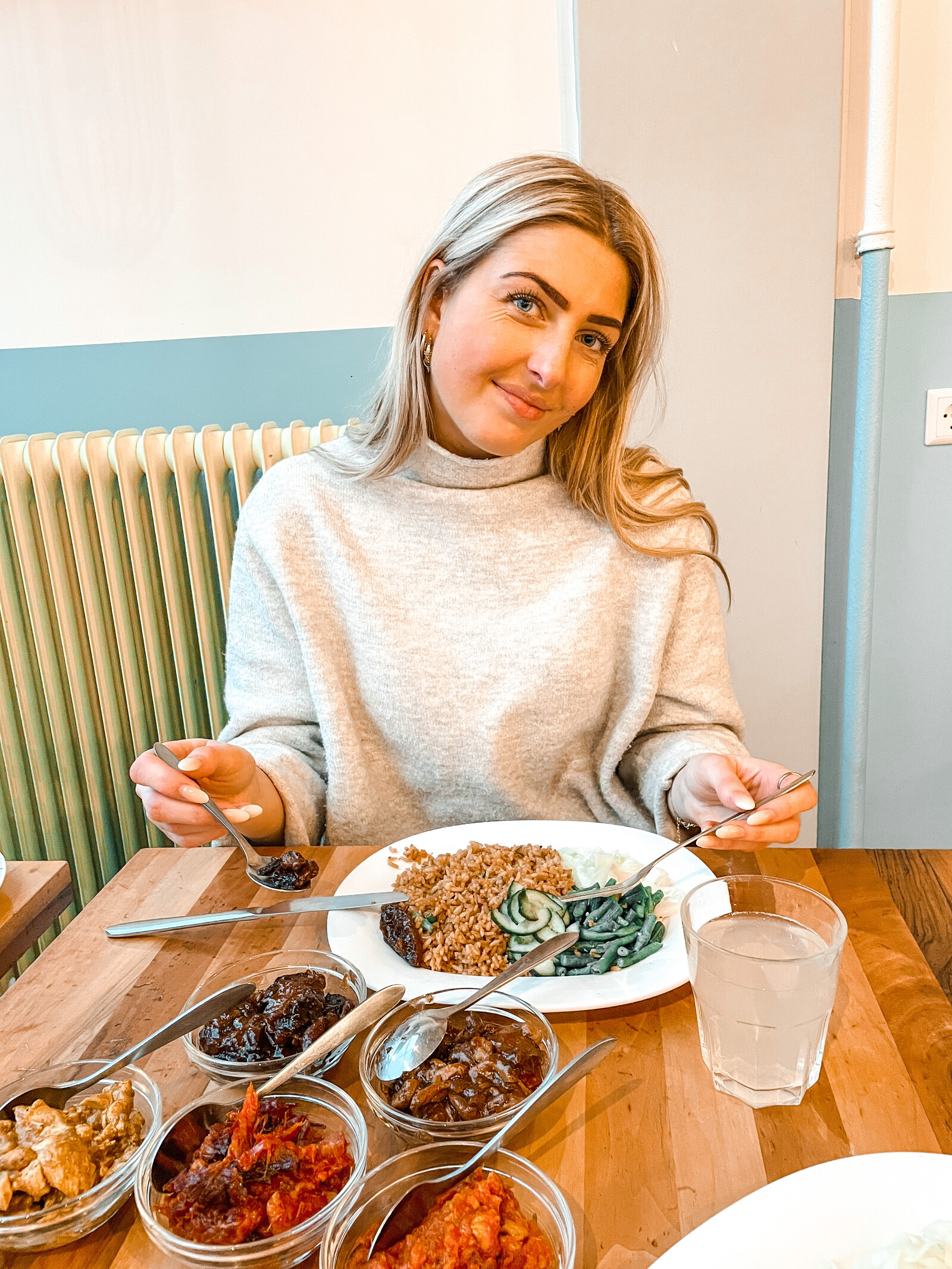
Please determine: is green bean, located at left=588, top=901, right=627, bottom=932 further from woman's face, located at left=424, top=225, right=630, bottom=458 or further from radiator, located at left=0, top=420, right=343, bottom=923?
radiator, located at left=0, top=420, right=343, bottom=923

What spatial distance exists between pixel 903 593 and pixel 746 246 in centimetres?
86

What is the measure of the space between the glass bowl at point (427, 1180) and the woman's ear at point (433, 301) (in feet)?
3.70

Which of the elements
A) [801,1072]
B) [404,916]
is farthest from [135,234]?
[801,1072]

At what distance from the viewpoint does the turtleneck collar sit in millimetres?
1423

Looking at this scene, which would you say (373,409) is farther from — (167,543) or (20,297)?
(20,297)

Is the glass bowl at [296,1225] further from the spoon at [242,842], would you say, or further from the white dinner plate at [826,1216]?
the spoon at [242,842]

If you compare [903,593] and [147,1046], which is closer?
[147,1046]

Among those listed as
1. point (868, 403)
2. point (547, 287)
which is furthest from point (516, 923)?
point (868, 403)

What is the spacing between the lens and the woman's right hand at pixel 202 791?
3.38 ft

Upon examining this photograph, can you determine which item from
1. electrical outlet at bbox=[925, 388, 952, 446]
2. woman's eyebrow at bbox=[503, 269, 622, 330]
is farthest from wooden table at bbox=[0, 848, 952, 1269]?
electrical outlet at bbox=[925, 388, 952, 446]

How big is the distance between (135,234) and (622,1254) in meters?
2.13

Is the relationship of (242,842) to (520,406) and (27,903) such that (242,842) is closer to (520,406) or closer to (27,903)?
(27,903)

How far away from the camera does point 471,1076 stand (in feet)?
2.09

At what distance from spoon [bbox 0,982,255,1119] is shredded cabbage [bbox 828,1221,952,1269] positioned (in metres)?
Result: 0.46
